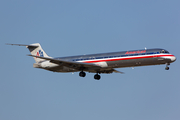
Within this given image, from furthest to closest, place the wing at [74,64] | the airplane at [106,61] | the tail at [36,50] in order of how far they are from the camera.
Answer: the tail at [36,50], the wing at [74,64], the airplane at [106,61]

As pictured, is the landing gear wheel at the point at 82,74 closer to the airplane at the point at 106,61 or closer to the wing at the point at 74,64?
the airplane at the point at 106,61

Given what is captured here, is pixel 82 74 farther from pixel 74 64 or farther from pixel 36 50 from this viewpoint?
pixel 36 50

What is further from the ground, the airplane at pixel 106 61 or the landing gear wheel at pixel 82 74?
the airplane at pixel 106 61

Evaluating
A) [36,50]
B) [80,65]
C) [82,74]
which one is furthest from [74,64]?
[36,50]

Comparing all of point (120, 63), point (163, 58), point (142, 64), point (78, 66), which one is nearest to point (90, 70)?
point (78, 66)

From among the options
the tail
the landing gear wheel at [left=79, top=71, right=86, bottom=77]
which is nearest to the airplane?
the landing gear wheel at [left=79, top=71, right=86, bottom=77]

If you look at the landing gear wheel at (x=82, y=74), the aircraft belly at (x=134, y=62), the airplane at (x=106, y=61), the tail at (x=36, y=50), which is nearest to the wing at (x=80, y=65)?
the airplane at (x=106, y=61)

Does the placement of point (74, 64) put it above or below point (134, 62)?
above

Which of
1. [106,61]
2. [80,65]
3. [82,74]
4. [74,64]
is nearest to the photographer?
[106,61]

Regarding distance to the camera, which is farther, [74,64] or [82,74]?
[82,74]

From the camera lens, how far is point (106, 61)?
4678 cm

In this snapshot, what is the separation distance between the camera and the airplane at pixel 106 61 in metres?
44.7

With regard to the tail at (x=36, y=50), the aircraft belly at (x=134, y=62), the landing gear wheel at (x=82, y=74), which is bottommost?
the landing gear wheel at (x=82, y=74)

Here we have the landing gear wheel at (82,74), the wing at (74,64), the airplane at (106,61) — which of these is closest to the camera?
the airplane at (106,61)
